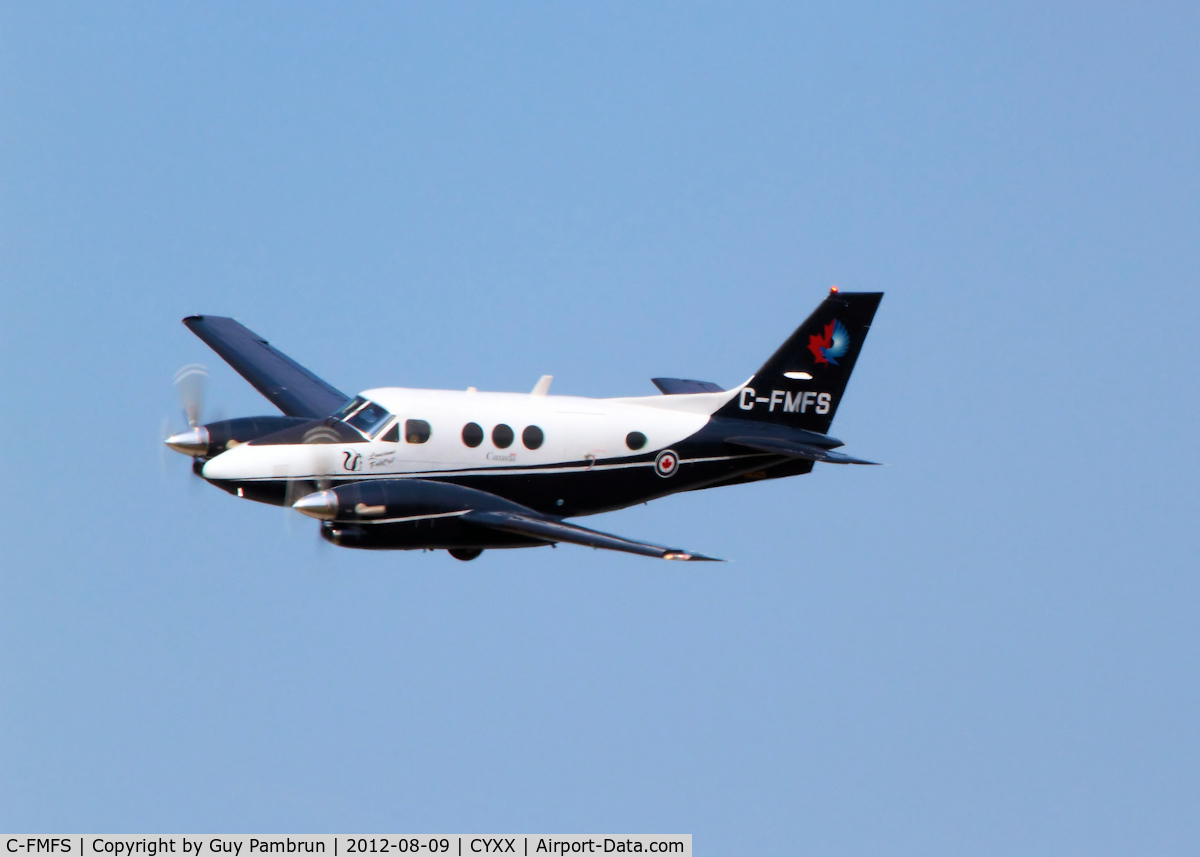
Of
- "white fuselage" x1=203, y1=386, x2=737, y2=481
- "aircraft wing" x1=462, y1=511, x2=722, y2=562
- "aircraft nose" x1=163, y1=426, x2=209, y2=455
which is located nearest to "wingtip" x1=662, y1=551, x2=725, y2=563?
"aircraft wing" x1=462, y1=511, x2=722, y2=562

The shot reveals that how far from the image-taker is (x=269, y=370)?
4359cm

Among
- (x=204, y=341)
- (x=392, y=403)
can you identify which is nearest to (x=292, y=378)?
(x=204, y=341)

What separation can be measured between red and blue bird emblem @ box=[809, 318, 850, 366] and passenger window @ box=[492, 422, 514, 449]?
7881 millimetres

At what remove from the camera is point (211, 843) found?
31.8 meters

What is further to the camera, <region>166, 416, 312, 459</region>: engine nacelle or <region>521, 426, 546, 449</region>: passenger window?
<region>166, 416, 312, 459</region>: engine nacelle

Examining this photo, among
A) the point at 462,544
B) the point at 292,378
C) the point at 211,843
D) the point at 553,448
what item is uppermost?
the point at 292,378

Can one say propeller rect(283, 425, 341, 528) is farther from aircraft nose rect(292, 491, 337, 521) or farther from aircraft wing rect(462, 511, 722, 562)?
aircraft wing rect(462, 511, 722, 562)

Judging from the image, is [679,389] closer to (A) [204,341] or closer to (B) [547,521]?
(B) [547,521]

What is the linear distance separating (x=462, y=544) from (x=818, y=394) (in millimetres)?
9664

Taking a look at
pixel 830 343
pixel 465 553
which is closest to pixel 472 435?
pixel 465 553

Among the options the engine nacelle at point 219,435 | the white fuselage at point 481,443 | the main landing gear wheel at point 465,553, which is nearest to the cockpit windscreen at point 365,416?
the white fuselage at point 481,443

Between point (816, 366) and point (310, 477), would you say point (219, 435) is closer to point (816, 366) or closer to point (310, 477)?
point (310, 477)

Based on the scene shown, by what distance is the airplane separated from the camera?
3444 cm

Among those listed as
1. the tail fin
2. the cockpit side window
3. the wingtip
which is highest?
the tail fin
